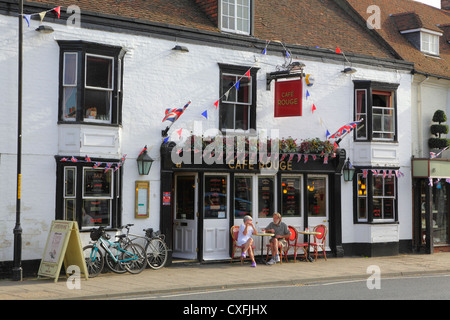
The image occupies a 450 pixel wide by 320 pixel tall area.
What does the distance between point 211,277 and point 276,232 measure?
3365 millimetres

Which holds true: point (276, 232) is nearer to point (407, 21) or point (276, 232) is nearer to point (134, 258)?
point (134, 258)

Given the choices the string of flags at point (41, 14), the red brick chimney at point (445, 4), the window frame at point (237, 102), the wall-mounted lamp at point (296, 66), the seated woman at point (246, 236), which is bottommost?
the seated woman at point (246, 236)

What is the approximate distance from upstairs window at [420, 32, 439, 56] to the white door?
35.9 feet

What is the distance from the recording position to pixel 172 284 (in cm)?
1299

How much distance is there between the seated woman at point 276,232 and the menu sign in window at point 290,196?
122 cm

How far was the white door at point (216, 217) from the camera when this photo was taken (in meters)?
16.9

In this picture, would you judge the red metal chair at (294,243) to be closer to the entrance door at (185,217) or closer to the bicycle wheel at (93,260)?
the entrance door at (185,217)

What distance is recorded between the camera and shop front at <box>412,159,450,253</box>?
20500 mm

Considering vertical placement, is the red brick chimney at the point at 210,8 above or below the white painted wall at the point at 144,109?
above

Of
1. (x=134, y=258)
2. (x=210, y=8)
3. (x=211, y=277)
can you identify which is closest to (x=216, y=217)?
(x=211, y=277)

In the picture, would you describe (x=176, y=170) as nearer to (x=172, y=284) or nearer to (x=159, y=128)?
(x=159, y=128)

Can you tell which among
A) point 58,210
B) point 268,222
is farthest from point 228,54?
point 58,210

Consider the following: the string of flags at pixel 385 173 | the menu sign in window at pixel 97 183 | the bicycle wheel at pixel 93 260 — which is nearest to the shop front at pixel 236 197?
the string of flags at pixel 385 173

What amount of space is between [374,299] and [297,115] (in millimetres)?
7519
